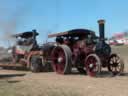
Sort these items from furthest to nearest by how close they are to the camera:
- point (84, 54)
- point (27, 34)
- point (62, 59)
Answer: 1. point (27, 34)
2. point (62, 59)
3. point (84, 54)

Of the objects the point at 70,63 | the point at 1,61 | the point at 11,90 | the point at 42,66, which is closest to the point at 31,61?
the point at 42,66

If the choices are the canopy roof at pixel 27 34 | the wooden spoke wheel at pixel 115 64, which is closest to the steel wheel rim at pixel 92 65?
the wooden spoke wheel at pixel 115 64

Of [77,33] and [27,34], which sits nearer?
[77,33]

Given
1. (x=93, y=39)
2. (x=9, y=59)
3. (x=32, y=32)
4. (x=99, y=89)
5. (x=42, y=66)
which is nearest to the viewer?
(x=99, y=89)

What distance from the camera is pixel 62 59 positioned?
658 inches

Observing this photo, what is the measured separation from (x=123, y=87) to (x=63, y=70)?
216 inches

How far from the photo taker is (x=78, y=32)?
657 inches

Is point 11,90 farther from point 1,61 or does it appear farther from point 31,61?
point 1,61

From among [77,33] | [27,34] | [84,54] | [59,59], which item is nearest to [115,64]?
[84,54]

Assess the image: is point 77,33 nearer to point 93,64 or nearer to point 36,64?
point 93,64

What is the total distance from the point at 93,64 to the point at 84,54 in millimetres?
1110

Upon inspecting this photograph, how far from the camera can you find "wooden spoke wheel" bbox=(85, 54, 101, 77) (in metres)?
14.8

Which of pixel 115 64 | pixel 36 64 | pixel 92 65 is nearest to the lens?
pixel 92 65

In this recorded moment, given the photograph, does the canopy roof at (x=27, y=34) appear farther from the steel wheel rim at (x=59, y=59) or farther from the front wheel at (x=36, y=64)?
the steel wheel rim at (x=59, y=59)
